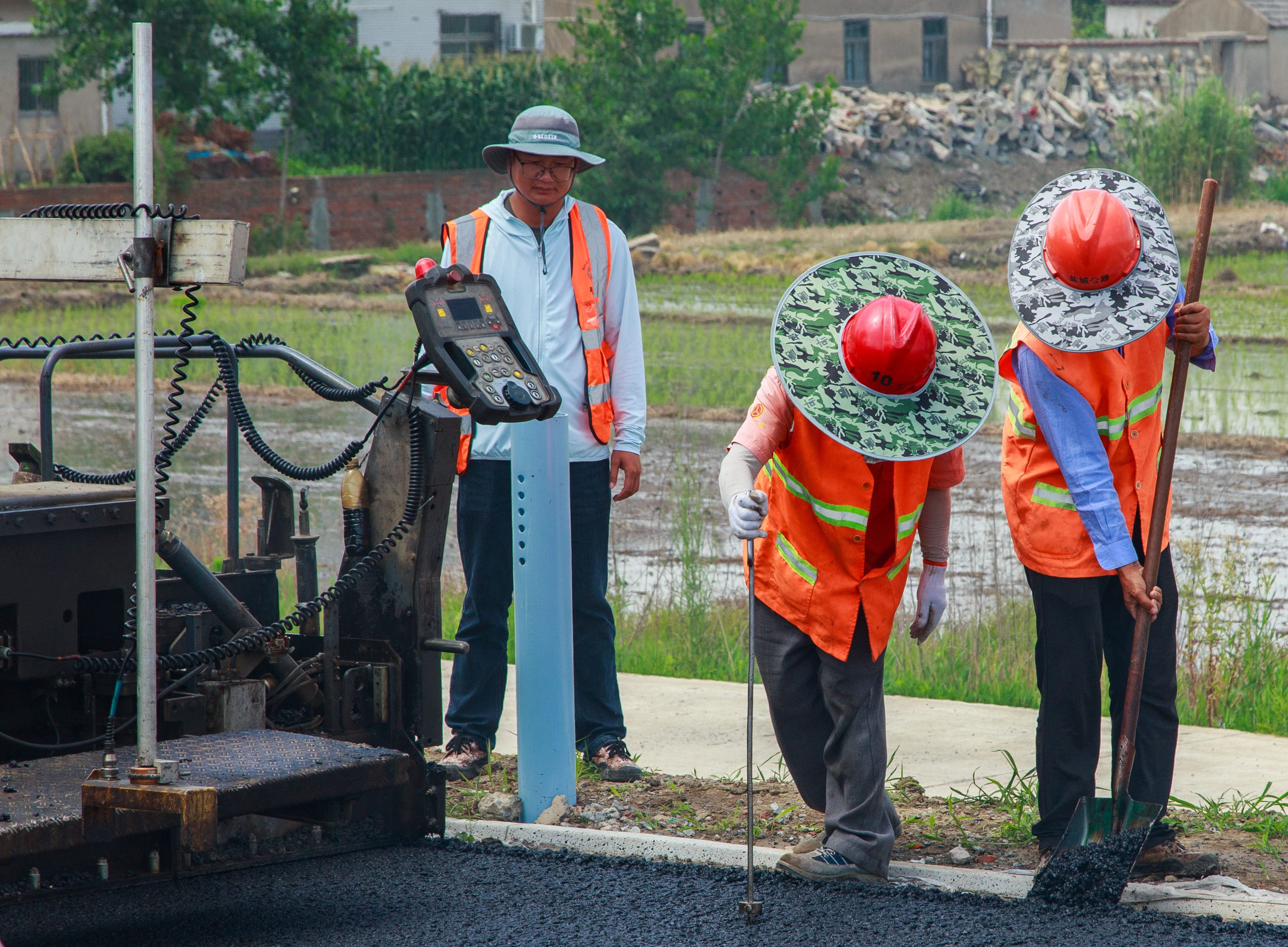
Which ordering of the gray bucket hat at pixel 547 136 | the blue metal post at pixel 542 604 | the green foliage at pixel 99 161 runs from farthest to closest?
1. the green foliage at pixel 99 161
2. the gray bucket hat at pixel 547 136
3. the blue metal post at pixel 542 604

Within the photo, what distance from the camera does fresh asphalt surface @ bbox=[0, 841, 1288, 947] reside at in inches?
146

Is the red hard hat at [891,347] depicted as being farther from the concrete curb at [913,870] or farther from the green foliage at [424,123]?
the green foliage at [424,123]

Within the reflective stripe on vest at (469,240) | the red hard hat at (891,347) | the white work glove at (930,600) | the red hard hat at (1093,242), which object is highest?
the reflective stripe on vest at (469,240)

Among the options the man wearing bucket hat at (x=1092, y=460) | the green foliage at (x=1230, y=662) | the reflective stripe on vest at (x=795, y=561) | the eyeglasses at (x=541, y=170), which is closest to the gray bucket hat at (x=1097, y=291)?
the man wearing bucket hat at (x=1092, y=460)

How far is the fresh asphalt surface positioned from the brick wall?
23928mm

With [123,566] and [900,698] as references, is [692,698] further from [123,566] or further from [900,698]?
[123,566]

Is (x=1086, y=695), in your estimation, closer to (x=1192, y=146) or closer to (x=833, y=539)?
(x=833, y=539)

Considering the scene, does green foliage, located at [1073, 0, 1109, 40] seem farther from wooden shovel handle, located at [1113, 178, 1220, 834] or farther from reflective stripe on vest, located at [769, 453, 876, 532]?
reflective stripe on vest, located at [769, 453, 876, 532]

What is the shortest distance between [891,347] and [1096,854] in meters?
1.35

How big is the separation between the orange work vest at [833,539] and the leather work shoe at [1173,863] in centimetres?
90

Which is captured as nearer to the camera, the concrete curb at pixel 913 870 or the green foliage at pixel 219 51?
the concrete curb at pixel 913 870

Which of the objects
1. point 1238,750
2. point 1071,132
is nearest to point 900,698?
point 1238,750

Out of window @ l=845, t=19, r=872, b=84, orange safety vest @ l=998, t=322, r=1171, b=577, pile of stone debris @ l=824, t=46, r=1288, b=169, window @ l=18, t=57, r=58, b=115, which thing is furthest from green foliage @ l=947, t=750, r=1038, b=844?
window @ l=845, t=19, r=872, b=84

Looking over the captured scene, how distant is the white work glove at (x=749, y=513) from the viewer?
12.1 ft
